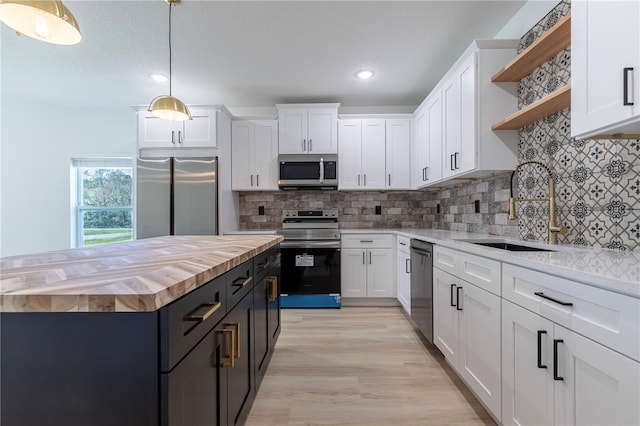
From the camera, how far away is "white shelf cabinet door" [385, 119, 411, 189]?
3.77 m

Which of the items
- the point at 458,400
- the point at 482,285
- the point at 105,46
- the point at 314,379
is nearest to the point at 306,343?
the point at 314,379

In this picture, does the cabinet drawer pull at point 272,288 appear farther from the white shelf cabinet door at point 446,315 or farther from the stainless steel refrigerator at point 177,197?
the stainless steel refrigerator at point 177,197

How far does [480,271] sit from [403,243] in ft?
5.14

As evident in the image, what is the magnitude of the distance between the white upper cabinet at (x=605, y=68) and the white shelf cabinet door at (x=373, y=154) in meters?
2.55

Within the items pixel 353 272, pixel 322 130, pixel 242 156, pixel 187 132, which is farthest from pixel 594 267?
pixel 187 132

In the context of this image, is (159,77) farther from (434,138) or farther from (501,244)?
(501,244)

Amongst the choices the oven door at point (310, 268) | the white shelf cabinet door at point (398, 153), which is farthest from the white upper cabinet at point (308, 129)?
the oven door at point (310, 268)

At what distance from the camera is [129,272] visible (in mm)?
858

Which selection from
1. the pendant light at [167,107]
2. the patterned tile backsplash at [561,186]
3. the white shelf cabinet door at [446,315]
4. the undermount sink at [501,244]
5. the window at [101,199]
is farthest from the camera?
the window at [101,199]

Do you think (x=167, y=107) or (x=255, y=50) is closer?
(x=167, y=107)

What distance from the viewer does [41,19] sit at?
1264 mm

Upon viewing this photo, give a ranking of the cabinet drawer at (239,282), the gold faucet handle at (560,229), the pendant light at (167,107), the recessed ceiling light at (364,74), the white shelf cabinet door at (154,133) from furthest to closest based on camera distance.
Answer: the white shelf cabinet door at (154,133) → the recessed ceiling light at (364,74) → the pendant light at (167,107) → the gold faucet handle at (560,229) → the cabinet drawer at (239,282)

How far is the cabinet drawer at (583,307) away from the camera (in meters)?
0.76

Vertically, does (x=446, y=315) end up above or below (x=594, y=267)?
below
